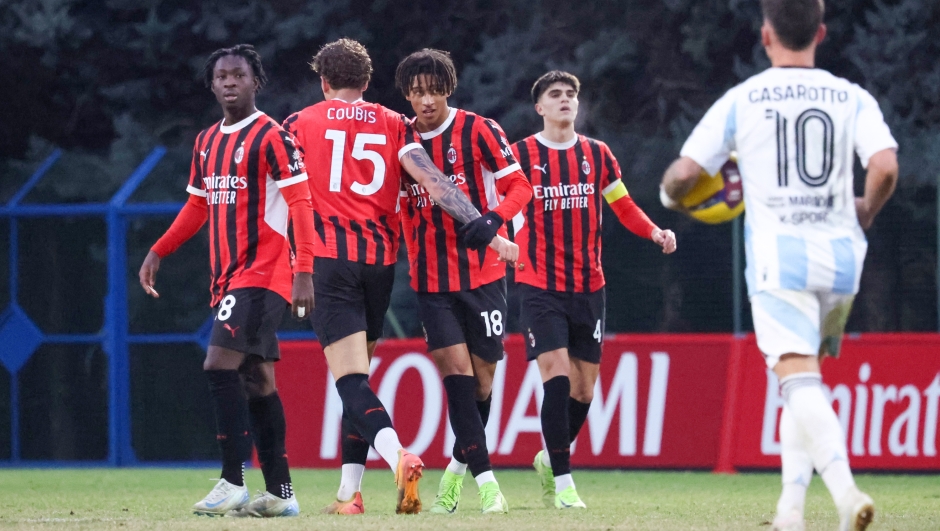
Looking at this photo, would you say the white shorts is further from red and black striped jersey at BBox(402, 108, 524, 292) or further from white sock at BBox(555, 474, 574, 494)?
white sock at BBox(555, 474, 574, 494)

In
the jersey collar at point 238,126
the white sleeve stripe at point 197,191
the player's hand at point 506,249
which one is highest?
the jersey collar at point 238,126

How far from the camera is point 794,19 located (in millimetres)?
5074

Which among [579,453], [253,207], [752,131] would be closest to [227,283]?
[253,207]

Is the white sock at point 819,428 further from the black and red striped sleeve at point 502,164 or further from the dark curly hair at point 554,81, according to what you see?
the dark curly hair at point 554,81

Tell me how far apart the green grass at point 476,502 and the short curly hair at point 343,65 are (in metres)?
2.02

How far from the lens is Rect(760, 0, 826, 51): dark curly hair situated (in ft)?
16.6

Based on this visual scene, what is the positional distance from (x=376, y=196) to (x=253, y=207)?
22.5 inches

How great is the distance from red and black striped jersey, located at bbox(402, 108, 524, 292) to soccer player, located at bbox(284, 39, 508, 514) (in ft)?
0.84

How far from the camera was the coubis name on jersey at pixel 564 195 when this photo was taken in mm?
8367

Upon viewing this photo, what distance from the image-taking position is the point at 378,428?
6.62m

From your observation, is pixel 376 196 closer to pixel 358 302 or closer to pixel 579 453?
pixel 358 302

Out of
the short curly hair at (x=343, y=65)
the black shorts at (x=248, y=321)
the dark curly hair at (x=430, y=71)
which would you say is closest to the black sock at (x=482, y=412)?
the black shorts at (x=248, y=321)

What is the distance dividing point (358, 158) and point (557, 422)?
1814 mm

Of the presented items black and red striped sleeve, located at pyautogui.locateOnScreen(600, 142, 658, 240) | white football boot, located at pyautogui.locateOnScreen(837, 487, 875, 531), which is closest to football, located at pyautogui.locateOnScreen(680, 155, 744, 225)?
white football boot, located at pyautogui.locateOnScreen(837, 487, 875, 531)
